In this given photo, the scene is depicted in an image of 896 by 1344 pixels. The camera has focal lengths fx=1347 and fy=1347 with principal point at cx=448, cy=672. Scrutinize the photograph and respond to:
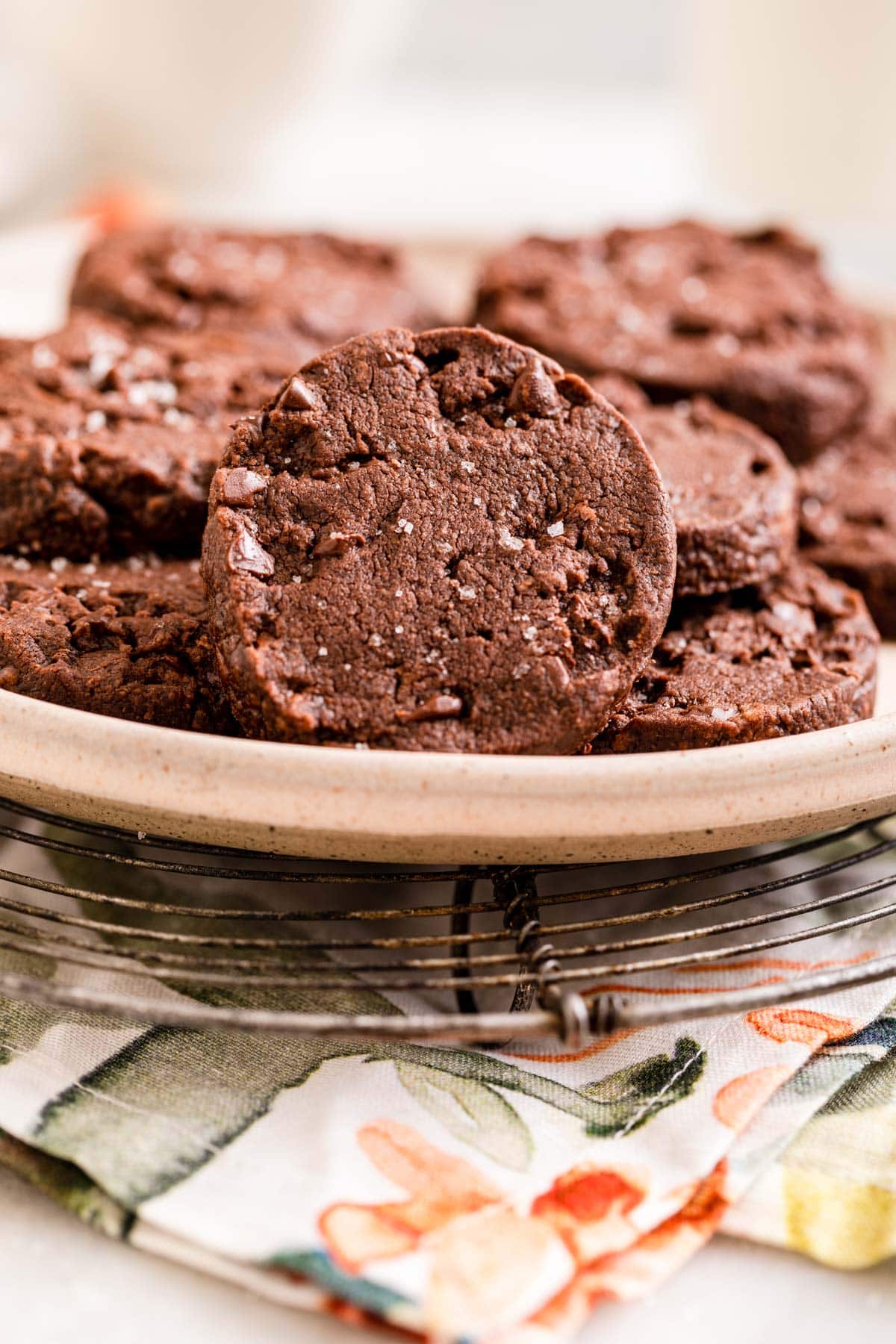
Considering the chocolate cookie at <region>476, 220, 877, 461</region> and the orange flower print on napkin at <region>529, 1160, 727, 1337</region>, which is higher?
the chocolate cookie at <region>476, 220, 877, 461</region>

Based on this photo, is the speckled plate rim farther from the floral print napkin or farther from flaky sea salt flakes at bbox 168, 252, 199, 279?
flaky sea salt flakes at bbox 168, 252, 199, 279

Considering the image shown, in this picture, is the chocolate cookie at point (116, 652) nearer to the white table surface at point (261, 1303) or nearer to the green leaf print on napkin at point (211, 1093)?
the green leaf print on napkin at point (211, 1093)

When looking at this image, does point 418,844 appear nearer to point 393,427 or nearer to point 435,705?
point 435,705

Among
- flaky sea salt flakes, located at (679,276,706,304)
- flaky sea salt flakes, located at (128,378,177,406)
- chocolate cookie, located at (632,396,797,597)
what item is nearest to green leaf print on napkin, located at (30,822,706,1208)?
chocolate cookie, located at (632,396,797,597)

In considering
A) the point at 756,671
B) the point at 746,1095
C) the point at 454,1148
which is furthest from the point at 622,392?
the point at 454,1148

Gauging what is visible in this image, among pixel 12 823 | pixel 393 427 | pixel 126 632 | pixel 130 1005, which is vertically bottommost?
pixel 12 823

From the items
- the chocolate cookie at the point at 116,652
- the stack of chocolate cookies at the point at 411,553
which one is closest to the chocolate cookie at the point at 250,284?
the stack of chocolate cookies at the point at 411,553

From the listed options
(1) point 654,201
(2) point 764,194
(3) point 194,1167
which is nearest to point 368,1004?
(3) point 194,1167
